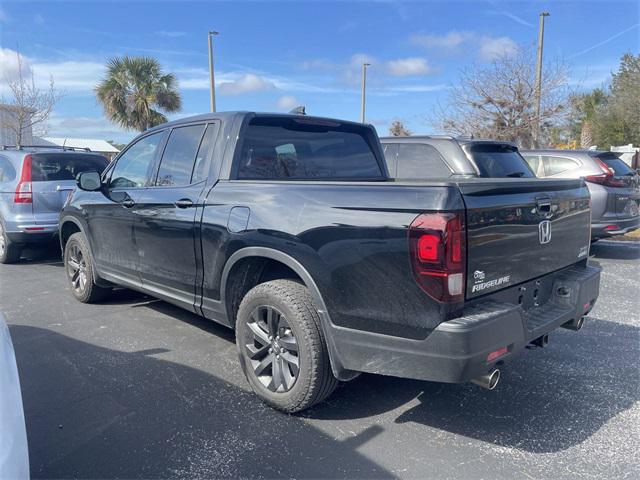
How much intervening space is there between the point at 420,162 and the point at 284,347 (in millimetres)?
4221

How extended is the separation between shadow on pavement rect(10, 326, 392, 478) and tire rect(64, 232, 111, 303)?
152 cm

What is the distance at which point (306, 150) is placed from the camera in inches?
159

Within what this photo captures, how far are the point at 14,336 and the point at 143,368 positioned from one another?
5.26 ft

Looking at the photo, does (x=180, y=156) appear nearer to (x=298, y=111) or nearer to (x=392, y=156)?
(x=298, y=111)

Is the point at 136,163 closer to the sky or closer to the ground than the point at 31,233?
closer to the sky

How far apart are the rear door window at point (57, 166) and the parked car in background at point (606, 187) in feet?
25.7

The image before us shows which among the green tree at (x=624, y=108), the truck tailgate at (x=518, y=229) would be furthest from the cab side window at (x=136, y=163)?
the green tree at (x=624, y=108)

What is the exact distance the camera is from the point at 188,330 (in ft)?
15.6

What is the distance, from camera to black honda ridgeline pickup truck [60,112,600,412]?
247 centimetres

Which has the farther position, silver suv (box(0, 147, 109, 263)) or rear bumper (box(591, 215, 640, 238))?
rear bumper (box(591, 215, 640, 238))

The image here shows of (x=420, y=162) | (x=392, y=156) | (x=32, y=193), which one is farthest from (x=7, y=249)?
(x=420, y=162)

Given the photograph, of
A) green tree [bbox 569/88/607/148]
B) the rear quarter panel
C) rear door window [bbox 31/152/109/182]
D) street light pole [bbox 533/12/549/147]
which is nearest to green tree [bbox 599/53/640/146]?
green tree [bbox 569/88/607/148]

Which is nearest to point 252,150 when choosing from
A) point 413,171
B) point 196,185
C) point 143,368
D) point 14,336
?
point 196,185

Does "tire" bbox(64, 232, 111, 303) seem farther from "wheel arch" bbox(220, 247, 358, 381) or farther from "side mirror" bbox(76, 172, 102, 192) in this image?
"wheel arch" bbox(220, 247, 358, 381)
